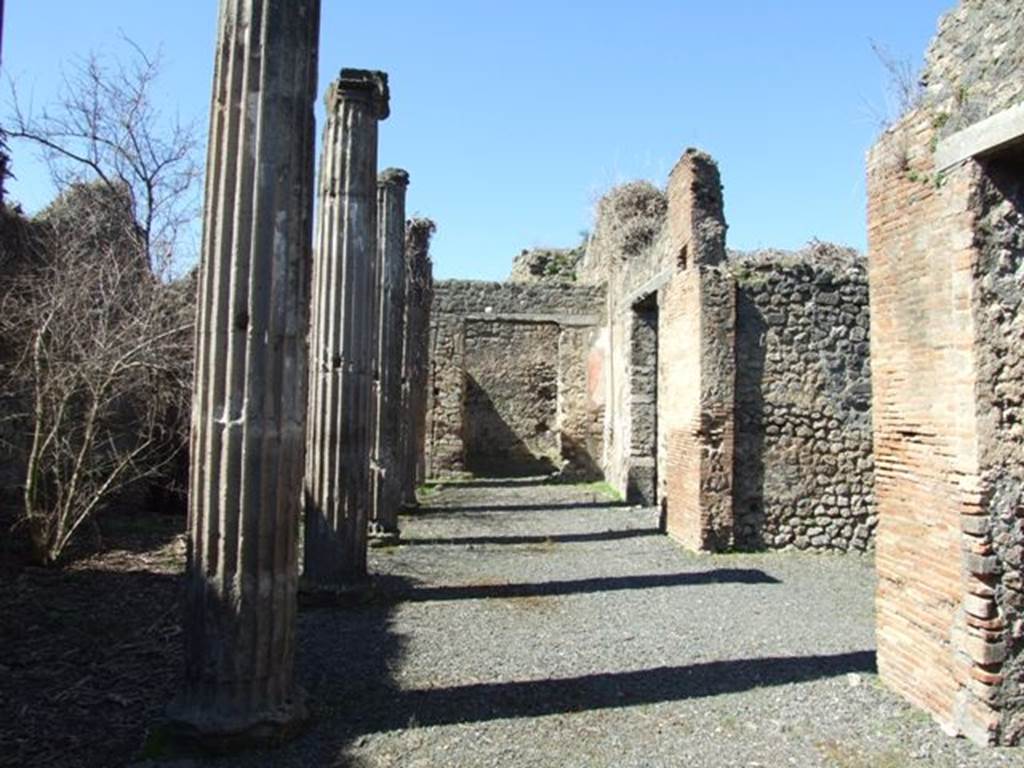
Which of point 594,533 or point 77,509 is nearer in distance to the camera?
point 77,509

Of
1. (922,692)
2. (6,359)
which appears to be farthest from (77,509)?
(922,692)

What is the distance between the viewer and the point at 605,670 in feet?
18.6

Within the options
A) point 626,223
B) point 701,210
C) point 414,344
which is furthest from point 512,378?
point 701,210

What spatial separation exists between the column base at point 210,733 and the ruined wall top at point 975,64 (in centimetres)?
487

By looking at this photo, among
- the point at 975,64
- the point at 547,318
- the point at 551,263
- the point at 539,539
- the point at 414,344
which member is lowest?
the point at 539,539

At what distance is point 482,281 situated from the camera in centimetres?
1994

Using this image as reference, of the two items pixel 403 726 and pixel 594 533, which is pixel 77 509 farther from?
pixel 594 533

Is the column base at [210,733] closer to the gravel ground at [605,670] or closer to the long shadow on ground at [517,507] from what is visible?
the gravel ground at [605,670]

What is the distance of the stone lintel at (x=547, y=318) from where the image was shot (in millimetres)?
19578

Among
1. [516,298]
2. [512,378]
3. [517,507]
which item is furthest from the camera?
[512,378]

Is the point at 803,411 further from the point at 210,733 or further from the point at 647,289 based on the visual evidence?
the point at 210,733

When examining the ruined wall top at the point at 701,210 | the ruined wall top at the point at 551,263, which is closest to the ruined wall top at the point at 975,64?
the ruined wall top at the point at 701,210

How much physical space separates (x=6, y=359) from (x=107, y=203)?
4947mm

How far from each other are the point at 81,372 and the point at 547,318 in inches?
513
